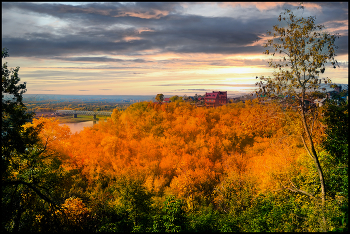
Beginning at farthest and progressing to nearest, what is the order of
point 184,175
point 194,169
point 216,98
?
point 216,98, point 194,169, point 184,175

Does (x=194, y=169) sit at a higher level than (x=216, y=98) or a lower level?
lower

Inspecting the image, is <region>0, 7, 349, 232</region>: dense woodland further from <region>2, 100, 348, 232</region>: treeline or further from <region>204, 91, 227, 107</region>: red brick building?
<region>204, 91, 227, 107</region>: red brick building

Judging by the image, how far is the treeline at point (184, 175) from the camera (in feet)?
33.6

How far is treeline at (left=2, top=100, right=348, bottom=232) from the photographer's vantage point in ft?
33.6

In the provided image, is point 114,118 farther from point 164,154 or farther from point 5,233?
point 5,233

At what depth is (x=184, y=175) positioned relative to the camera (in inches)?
1095

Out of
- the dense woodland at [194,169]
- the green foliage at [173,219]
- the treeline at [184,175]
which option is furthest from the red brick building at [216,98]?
the green foliage at [173,219]

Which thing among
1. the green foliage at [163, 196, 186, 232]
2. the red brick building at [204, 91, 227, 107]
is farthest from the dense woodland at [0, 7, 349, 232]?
the red brick building at [204, 91, 227, 107]

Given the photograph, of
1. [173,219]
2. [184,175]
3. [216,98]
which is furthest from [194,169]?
[216,98]

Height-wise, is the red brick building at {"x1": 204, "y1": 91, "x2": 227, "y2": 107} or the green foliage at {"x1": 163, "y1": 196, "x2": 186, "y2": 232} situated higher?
the red brick building at {"x1": 204, "y1": 91, "x2": 227, "y2": 107}

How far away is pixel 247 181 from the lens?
19.6 m

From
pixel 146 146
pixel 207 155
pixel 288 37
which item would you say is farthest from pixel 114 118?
pixel 288 37

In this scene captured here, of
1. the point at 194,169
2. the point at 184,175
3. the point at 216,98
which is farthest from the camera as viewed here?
the point at 216,98

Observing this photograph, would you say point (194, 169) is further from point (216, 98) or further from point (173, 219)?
point (216, 98)
